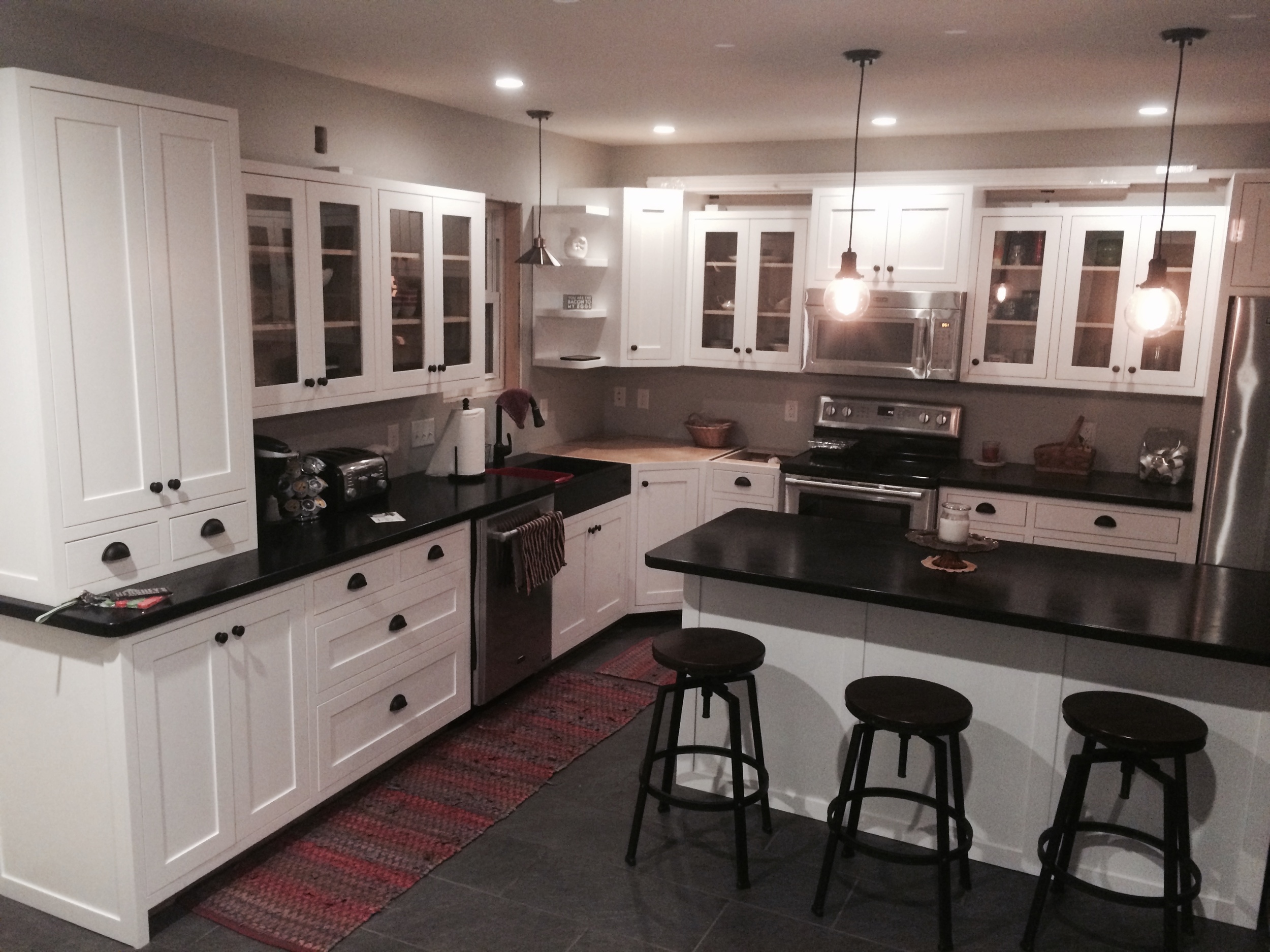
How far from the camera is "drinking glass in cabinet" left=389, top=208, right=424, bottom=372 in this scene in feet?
12.2

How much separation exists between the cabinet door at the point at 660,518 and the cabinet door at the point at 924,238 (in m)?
1.42

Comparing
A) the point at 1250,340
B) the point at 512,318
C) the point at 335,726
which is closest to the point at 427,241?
the point at 512,318

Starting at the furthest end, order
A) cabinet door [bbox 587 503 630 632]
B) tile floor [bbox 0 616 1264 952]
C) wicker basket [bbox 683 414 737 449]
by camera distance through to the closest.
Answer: wicker basket [bbox 683 414 737 449] < cabinet door [bbox 587 503 630 632] < tile floor [bbox 0 616 1264 952]

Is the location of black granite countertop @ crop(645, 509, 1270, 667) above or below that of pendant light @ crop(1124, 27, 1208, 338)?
below

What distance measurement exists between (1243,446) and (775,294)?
7.32 feet

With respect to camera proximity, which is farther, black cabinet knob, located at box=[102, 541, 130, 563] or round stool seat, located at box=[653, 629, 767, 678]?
round stool seat, located at box=[653, 629, 767, 678]

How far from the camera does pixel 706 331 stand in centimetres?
529

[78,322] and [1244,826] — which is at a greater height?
[78,322]

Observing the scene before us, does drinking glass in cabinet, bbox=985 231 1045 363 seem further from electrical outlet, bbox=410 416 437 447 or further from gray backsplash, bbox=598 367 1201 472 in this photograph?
electrical outlet, bbox=410 416 437 447

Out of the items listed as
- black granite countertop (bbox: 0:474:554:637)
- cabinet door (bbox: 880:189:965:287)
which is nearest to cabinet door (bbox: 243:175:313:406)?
black granite countertop (bbox: 0:474:554:637)

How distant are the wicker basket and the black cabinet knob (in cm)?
328

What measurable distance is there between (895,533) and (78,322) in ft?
8.55

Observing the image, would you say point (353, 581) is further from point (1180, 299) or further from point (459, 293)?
point (1180, 299)

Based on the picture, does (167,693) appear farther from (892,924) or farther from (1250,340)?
(1250,340)
